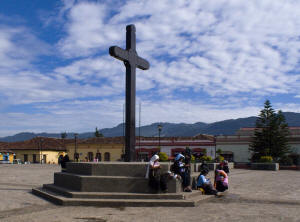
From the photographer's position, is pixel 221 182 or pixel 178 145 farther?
pixel 178 145

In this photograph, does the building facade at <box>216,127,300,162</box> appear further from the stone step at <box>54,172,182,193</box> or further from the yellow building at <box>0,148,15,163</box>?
the stone step at <box>54,172,182,193</box>

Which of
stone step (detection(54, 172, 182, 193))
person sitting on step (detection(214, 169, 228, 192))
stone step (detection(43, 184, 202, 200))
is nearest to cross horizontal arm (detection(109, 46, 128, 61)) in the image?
stone step (detection(54, 172, 182, 193))

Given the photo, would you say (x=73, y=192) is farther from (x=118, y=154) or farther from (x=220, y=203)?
(x=118, y=154)

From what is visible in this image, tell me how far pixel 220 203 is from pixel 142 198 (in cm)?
198

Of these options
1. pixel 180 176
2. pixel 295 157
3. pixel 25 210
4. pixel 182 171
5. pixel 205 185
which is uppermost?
pixel 182 171

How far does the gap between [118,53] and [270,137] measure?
3758 centimetres

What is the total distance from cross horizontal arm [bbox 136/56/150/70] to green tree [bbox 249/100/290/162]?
113 feet

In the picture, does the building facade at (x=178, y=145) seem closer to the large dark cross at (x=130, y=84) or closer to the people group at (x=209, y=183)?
the people group at (x=209, y=183)

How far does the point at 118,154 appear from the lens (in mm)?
52969

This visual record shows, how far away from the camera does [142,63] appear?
36.6 ft

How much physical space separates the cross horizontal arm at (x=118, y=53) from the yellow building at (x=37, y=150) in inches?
1898

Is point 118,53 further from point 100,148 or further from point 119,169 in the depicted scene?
point 100,148

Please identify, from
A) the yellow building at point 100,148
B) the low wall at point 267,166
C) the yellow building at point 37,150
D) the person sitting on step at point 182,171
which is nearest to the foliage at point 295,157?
the low wall at point 267,166

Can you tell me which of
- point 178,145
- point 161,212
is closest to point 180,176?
point 161,212
